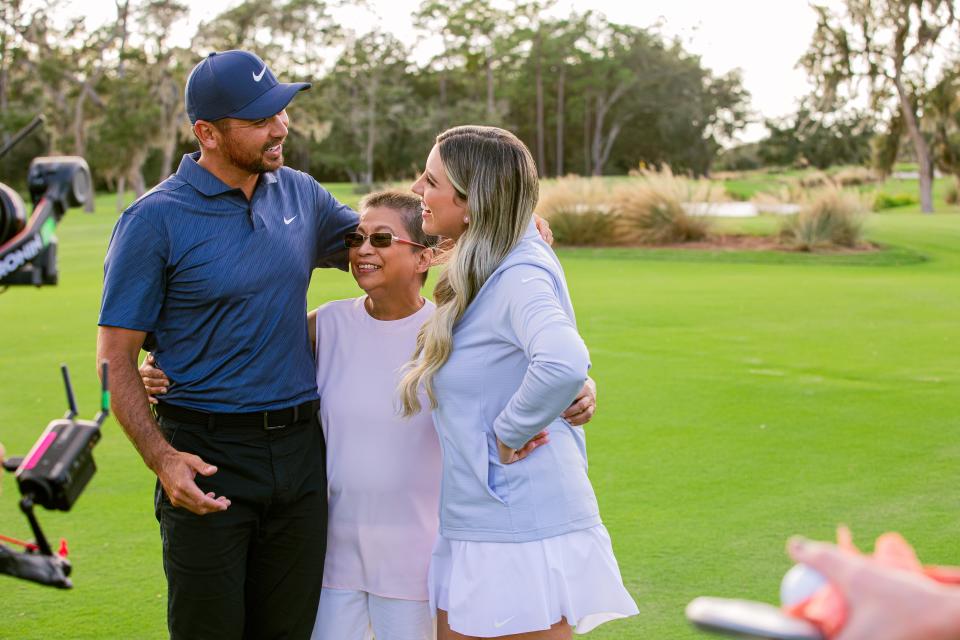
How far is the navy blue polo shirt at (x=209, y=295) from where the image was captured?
3.22 meters

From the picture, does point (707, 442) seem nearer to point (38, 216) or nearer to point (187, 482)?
point (187, 482)

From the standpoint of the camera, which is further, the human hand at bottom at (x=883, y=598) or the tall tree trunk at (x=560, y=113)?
the tall tree trunk at (x=560, y=113)

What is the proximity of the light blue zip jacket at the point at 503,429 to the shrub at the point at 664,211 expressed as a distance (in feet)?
68.2

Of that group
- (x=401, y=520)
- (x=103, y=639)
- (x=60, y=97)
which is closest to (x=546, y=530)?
(x=401, y=520)

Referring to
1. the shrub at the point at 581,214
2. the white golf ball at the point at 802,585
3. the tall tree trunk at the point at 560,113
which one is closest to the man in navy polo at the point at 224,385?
the white golf ball at the point at 802,585

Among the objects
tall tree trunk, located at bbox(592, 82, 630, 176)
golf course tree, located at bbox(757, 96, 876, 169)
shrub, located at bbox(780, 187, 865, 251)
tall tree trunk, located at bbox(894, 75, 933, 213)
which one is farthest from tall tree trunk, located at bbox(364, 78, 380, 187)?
shrub, located at bbox(780, 187, 865, 251)

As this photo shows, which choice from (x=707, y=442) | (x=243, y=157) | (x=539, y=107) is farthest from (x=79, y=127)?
(x=243, y=157)

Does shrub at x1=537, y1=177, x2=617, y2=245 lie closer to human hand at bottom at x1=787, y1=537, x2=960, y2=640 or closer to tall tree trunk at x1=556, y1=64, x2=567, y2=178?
human hand at bottom at x1=787, y1=537, x2=960, y2=640

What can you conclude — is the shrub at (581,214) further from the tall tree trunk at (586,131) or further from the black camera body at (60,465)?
the tall tree trunk at (586,131)

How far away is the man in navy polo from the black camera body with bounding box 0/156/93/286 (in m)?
1.11

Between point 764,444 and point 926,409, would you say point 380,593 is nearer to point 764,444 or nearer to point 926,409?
point 764,444

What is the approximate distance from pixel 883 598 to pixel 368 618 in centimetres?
235

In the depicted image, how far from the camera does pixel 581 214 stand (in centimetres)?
2338

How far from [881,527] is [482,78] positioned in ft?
225
